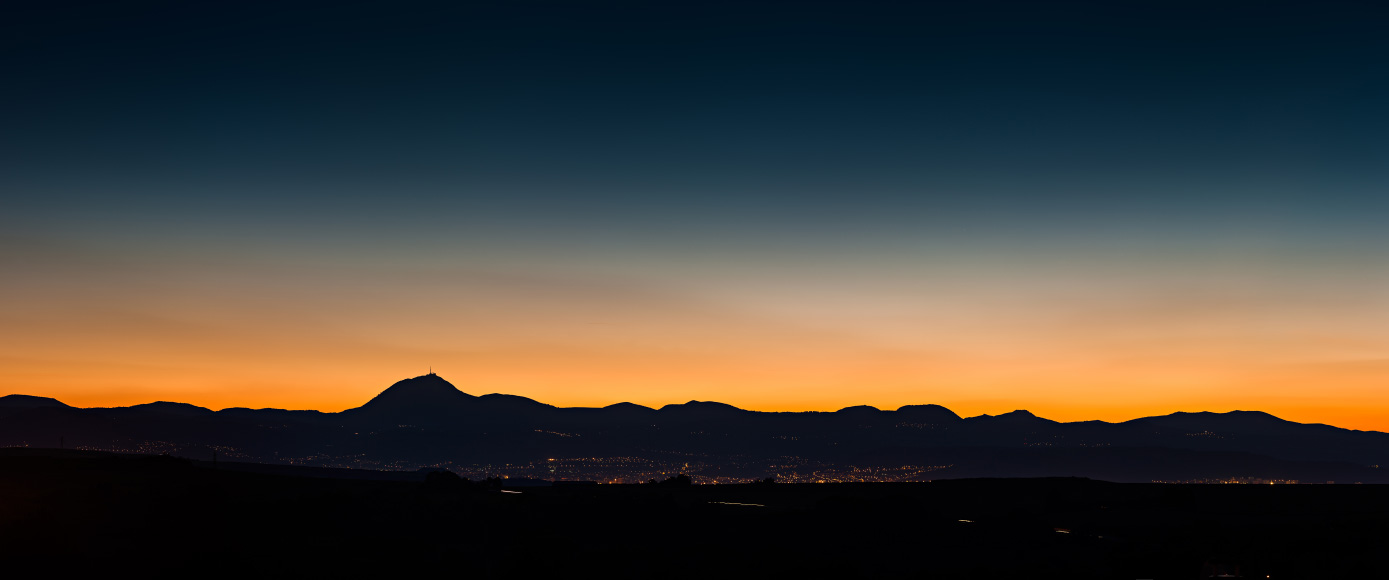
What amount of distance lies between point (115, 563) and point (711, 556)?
31.4m

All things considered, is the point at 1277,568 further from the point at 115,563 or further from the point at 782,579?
the point at 115,563

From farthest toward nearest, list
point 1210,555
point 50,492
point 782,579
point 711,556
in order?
point 50,492, point 711,556, point 1210,555, point 782,579

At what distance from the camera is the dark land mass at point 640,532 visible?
52750 millimetres

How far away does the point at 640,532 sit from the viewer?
72000mm

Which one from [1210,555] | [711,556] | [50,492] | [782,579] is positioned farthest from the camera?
[50,492]

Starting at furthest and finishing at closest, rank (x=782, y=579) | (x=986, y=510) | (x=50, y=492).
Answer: (x=986, y=510) < (x=50, y=492) < (x=782, y=579)

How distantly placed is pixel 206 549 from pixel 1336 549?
6176 cm

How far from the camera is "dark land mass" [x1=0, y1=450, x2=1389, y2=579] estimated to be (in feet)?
173

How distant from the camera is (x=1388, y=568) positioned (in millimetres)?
48906

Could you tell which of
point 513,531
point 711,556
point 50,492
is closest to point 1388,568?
point 711,556

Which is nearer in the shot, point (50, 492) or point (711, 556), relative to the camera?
point (711, 556)

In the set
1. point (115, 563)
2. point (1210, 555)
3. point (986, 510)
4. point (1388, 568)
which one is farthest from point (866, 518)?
point (115, 563)

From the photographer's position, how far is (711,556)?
57.2 meters

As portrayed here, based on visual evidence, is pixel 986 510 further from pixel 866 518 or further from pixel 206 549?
pixel 206 549
